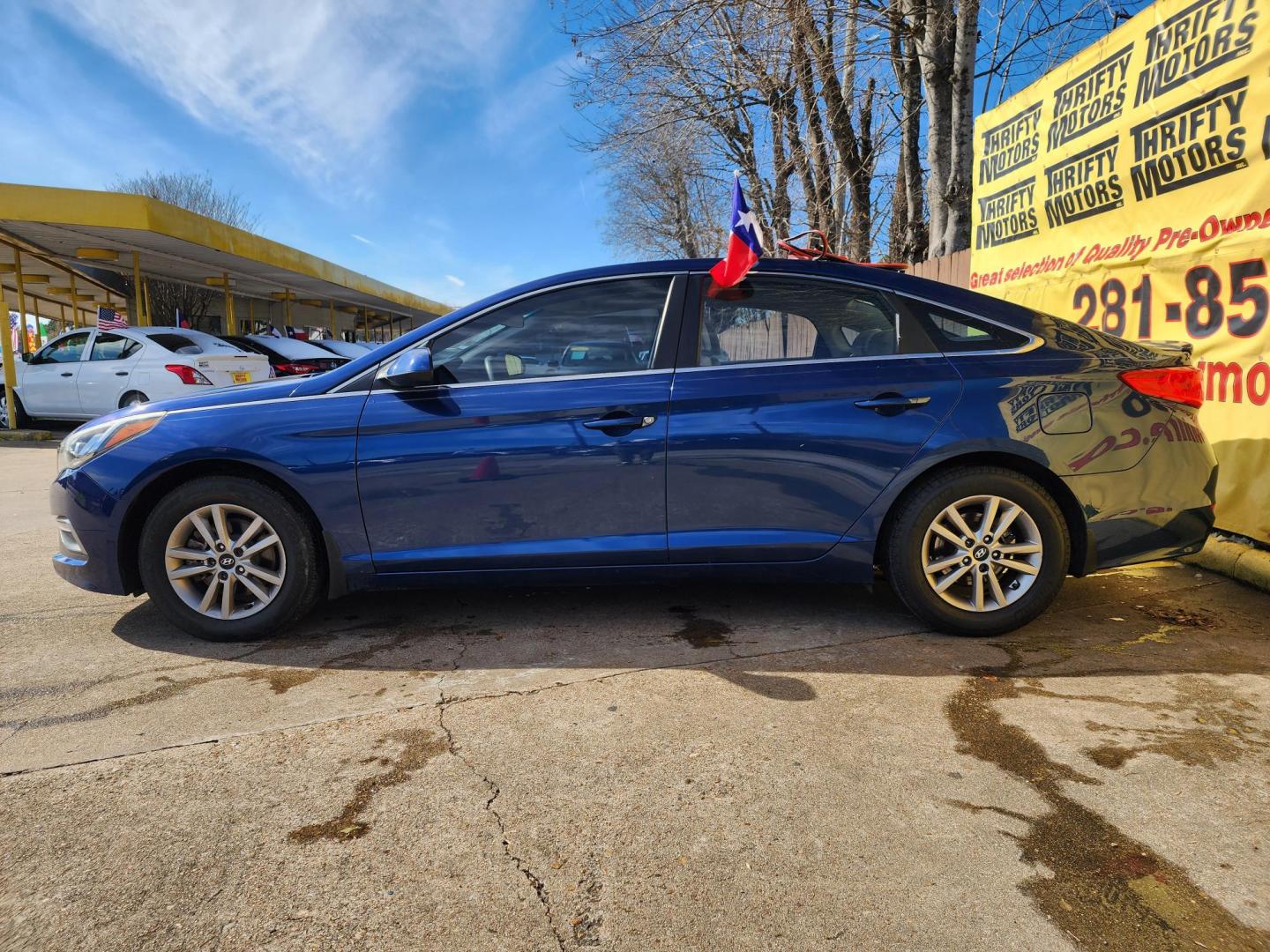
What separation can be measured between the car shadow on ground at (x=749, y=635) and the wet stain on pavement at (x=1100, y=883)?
30.0 inches

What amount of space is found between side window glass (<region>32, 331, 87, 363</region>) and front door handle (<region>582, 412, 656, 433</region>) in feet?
38.5

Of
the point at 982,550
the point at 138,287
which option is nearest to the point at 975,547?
the point at 982,550

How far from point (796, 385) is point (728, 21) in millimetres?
10282

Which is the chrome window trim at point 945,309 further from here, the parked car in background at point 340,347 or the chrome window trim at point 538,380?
the parked car in background at point 340,347

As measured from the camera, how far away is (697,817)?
2.09m

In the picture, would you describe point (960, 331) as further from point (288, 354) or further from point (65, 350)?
point (65, 350)

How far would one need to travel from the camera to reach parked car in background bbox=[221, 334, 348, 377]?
13.0 metres

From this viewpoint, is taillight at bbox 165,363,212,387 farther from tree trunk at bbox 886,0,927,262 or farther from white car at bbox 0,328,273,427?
tree trunk at bbox 886,0,927,262

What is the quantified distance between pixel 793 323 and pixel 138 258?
16.5 m

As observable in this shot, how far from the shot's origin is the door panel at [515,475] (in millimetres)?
3227

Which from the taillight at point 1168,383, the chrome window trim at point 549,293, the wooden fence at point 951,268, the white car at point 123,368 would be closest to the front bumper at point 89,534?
the chrome window trim at point 549,293

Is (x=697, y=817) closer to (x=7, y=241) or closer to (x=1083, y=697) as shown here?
(x=1083, y=697)

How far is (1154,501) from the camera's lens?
131 inches

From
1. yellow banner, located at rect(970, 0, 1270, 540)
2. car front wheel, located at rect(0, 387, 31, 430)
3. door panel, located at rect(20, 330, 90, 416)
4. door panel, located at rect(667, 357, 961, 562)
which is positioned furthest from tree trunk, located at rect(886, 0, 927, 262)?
car front wheel, located at rect(0, 387, 31, 430)
